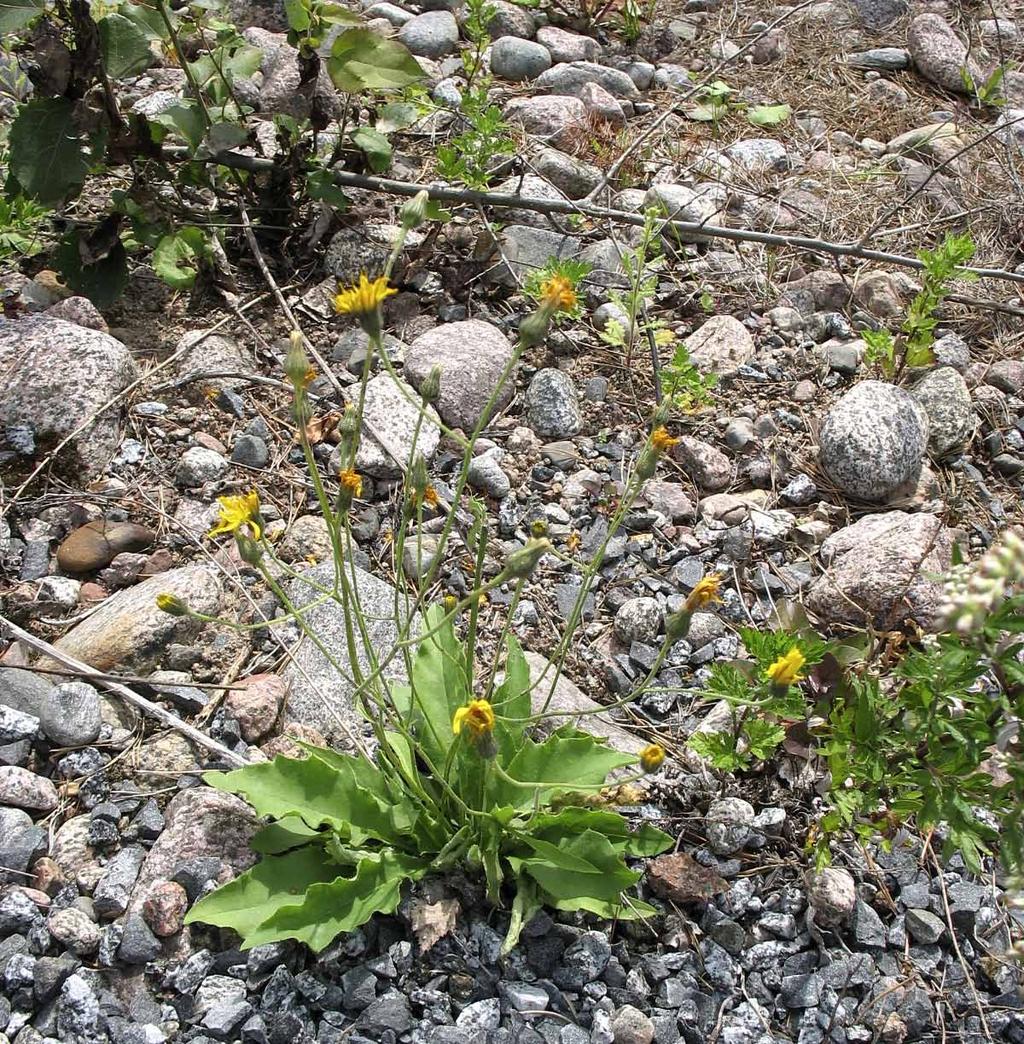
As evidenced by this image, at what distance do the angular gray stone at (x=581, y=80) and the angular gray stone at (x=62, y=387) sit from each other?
98.3 inches

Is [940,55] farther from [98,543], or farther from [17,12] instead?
[98,543]

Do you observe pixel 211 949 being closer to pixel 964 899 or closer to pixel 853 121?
pixel 964 899

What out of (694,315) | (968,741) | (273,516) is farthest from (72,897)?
(694,315)

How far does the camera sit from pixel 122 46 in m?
2.89

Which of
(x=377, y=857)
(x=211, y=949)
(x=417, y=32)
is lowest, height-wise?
(x=211, y=949)

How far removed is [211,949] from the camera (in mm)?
1922

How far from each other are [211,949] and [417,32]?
4040mm

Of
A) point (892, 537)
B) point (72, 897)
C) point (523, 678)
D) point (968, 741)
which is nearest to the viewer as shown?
point (968, 741)

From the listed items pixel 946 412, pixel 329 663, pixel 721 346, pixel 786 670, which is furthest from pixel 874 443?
pixel 329 663

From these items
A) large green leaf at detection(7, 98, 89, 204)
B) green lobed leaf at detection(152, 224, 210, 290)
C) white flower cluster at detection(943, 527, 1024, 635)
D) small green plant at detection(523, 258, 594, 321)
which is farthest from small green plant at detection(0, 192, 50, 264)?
white flower cluster at detection(943, 527, 1024, 635)

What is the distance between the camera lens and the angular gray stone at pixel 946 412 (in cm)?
314

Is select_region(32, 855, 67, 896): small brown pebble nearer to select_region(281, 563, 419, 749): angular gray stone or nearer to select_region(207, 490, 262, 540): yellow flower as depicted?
select_region(281, 563, 419, 749): angular gray stone

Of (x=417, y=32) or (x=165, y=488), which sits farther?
(x=417, y=32)

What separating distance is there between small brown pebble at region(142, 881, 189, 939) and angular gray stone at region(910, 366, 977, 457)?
243 centimetres
